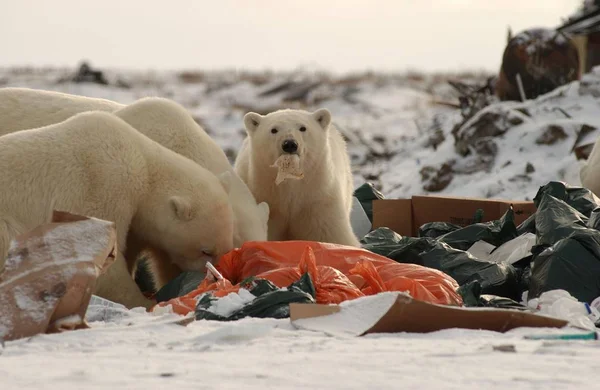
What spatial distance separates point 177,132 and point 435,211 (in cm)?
219

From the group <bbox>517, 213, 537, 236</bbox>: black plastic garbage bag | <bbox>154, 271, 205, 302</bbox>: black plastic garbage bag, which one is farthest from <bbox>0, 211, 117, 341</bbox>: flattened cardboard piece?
<bbox>517, 213, 537, 236</bbox>: black plastic garbage bag

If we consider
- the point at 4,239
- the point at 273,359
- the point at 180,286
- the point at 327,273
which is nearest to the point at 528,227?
the point at 327,273

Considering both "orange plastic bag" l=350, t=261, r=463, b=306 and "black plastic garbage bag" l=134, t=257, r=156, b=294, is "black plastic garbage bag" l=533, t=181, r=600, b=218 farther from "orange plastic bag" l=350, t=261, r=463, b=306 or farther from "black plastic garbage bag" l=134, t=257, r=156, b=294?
"black plastic garbage bag" l=134, t=257, r=156, b=294

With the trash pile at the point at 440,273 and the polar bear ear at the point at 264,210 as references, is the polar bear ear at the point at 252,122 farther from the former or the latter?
the trash pile at the point at 440,273

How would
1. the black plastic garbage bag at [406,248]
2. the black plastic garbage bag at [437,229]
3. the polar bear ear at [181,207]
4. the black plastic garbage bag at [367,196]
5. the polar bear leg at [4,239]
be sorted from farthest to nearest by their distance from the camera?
the black plastic garbage bag at [367,196]
the black plastic garbage bag at [437,229]
the black plastic garbage bag at [406,248]
the polar bear ear at [181,207]
the polar bear leg at [4,239]

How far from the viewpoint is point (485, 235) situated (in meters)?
5.89

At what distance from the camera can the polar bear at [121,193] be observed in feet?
16.3

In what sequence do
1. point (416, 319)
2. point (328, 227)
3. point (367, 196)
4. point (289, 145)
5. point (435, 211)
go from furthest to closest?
point (367, 196), point (435, 211), point (328, 227), point (289, 145), point (416, 319)

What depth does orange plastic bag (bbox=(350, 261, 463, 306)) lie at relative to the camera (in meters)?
4.42

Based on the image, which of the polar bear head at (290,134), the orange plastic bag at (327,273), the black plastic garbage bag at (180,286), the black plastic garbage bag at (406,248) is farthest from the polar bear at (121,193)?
the black plastic garbage bag at (406,248)

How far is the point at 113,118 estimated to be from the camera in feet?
17.9

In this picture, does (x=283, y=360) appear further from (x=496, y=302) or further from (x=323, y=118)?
(x=323, y=118)

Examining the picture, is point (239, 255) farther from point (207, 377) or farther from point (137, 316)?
point (207, 377)

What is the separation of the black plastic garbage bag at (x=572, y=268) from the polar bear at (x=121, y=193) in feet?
6.08
